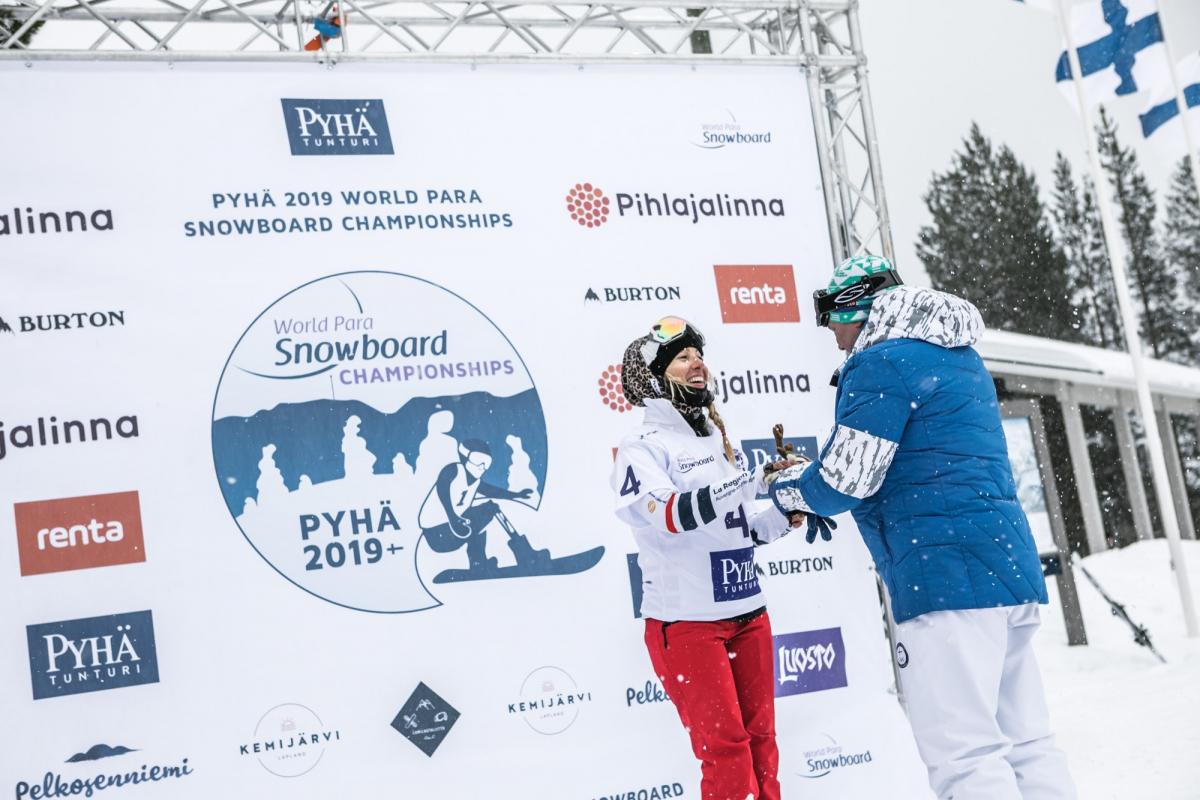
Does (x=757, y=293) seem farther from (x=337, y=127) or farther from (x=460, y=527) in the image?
(x=337, y=127)

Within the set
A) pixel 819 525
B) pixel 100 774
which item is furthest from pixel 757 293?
pixel 100 774

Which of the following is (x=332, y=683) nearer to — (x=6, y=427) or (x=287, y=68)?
(x=6, y=427)

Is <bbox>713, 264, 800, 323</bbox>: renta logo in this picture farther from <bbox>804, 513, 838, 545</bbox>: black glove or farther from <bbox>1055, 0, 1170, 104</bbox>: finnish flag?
<bbox>1055, 0, 1170, 104</bbox>: finnish flag

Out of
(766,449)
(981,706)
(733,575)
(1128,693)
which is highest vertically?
(766,449)

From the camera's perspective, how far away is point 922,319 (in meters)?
3.51

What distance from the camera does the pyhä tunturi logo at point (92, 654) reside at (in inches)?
172

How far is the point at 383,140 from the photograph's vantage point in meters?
5.11

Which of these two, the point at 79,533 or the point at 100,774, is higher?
the point at 79,533

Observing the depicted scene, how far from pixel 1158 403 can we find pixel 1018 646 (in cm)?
2026

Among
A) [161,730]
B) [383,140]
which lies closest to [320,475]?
[161,730]

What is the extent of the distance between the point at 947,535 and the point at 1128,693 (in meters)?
5.23

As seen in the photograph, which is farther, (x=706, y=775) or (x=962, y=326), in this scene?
(x=706, y=775)

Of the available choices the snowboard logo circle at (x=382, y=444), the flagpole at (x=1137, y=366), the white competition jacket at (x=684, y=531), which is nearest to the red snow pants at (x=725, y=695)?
the white competition jacket at (x=684, y=531)

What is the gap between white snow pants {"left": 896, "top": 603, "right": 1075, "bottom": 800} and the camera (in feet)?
10.9
